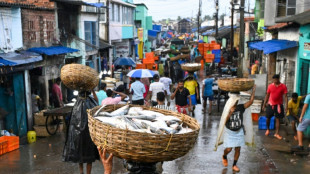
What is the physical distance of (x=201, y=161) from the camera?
8.14m

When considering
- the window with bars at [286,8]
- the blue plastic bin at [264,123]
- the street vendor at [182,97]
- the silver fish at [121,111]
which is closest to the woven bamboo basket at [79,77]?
the silver fish at [121,111]

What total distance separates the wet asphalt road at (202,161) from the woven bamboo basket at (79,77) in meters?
2.48

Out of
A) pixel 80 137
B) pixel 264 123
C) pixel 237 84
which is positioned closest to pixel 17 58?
pixel 80 137

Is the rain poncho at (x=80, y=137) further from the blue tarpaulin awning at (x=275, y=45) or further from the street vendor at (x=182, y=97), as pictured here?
the blue tarpaulin awning at (x=275, y=45)

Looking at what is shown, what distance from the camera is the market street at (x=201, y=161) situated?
757 centimetres

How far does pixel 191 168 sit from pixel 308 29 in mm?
6406

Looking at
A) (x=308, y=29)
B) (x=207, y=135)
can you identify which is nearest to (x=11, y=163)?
(x=207, y=135)

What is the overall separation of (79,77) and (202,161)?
3.85m

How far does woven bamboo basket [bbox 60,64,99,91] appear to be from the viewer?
5691mm

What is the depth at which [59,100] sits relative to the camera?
13789mm

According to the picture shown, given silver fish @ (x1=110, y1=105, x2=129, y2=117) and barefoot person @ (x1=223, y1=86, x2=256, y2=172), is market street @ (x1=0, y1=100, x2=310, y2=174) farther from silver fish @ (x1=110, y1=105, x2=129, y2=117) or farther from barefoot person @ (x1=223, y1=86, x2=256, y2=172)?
silver fish @ (x1=110, y1=105, x2=129, y2=117)

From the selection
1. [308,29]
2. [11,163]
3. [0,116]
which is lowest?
[11,163]

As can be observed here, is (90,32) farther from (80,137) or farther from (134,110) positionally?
(134,110)

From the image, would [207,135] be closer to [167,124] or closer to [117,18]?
[167,124]
